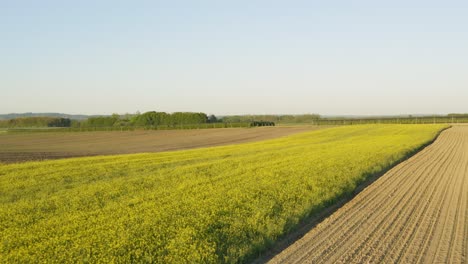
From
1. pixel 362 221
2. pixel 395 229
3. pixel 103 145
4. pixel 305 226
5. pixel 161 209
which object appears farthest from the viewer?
pixel 103 145

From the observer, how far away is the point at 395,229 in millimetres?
10641

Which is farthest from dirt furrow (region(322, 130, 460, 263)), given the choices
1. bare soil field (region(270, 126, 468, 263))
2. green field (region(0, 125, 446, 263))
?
green field (region(0, 125, 446, 263))

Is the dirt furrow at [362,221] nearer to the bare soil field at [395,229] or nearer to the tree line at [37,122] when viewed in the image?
the bare soil field at [395,229]

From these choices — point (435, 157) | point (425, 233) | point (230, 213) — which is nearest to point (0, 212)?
point (230, 213)

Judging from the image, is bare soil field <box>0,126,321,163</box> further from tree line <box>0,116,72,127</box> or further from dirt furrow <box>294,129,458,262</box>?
tree line <box>0,116,72,127</box>

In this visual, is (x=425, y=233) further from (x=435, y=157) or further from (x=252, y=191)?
→ (x=435, y=157)

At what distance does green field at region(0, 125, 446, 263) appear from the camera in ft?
28.3

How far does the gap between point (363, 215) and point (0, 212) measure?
11.4m

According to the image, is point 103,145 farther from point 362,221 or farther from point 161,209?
point 362,221

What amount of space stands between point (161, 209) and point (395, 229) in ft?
22.2

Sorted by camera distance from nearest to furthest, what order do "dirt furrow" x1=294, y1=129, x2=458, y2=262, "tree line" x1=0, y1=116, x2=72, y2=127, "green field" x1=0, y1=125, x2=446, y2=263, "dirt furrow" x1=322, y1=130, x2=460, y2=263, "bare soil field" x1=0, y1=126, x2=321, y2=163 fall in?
"green field" x1=0, y1=125, x2=446, y2=263 → "dirt furrow" x1=322, y1=130, x2=460, y2=263 → "dirt furrow" x1=294, y1=129, x2=458, y2=262 → "bare soil field" x1=0, y1=126, x2=321, y2=163 → "tree line" x1=0, y1=116, x2=72, y2=127

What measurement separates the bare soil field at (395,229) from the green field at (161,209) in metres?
0.94

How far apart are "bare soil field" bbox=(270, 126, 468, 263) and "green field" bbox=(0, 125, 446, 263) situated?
3.09 feet

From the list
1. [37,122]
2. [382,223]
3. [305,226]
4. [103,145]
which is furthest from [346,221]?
[37,122]
